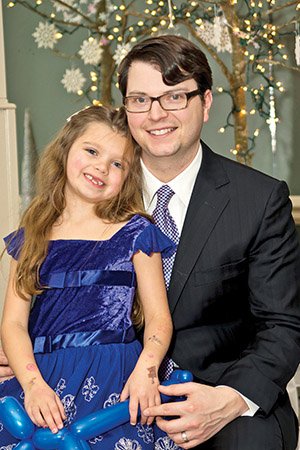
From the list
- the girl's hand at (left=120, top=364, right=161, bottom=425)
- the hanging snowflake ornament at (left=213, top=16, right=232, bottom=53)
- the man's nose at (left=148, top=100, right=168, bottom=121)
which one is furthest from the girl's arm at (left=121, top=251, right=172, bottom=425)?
the hanging snowflake ornament at (left=213, top=16, right=232, bottom=53)

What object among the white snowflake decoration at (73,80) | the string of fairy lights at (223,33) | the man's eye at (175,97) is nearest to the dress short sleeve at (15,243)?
the man's eye at (175,97)

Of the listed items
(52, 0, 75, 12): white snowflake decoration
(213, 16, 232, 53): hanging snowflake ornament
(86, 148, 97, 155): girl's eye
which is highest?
(52, 0, 75, 12): white snowflake decoration

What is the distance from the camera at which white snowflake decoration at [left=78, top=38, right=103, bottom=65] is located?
4.89 m

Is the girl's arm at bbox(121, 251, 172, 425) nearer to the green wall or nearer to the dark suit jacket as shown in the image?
the dark suit jacket

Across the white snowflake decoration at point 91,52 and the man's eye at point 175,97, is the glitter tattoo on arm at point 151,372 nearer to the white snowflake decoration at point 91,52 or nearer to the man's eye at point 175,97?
the man's eye at point 175,97

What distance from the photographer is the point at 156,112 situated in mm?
2264

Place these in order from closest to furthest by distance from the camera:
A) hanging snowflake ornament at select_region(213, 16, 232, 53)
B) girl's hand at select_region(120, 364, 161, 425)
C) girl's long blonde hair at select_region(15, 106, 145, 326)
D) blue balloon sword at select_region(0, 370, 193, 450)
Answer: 1. blue balloon sword at select_region(0, 370, 193, 450)
2. girl's hand at select_region(120, 364, 161, 425)
3. girl's long blonde hair at select_region(15, 106, 145, 326)
4. hanging snowflake ornament at select_region(213, 16, 232, 53)

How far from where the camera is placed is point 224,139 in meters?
5.03

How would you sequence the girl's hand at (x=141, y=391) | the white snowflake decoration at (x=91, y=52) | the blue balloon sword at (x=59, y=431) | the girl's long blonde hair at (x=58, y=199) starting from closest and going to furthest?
the blue balloon sword at (x=59, y=431) < the girl's hand at (x=141, y=391) < the girl's long blonde hair at (x=58, y=199) < the white snowflake decoration at (x=91, y=52)

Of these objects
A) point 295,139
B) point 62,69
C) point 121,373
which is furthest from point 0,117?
point 121,373

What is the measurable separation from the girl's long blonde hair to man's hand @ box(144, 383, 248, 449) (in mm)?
242

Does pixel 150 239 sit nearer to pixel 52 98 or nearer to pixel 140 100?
pixel 140 100

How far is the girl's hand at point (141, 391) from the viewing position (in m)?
1.95

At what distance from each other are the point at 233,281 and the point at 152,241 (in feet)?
0.87
